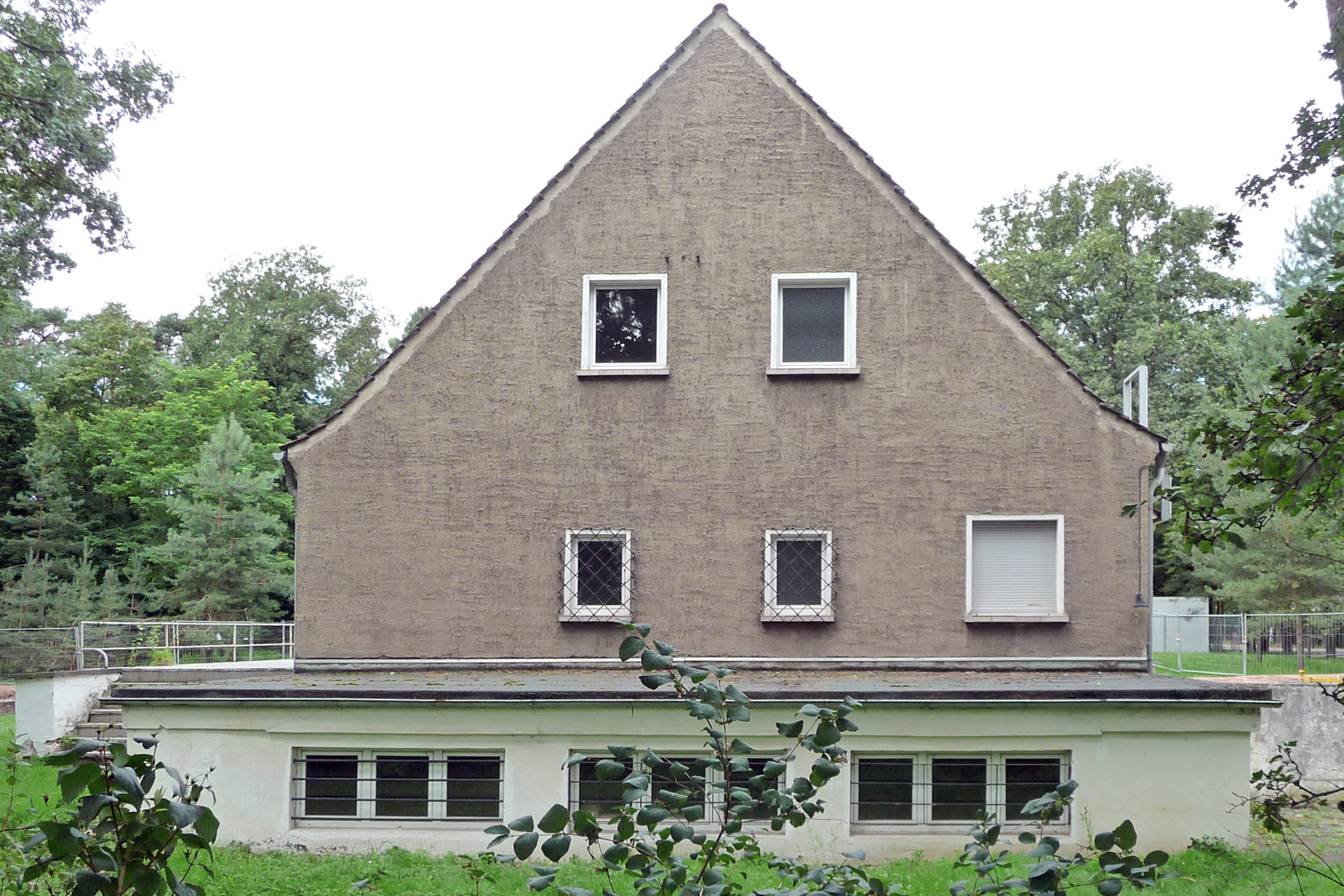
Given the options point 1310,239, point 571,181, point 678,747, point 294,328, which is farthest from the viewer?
point 294,328

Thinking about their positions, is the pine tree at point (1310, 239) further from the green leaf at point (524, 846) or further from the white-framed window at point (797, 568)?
the green leaf at point (524, 846)

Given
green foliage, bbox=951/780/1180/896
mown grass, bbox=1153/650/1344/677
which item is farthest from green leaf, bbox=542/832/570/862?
mown grass, bbox=1153/650/1344/677

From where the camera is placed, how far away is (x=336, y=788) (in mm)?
11055

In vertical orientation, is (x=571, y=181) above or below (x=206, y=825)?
above

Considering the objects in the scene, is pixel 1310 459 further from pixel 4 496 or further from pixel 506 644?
pixel 4 496

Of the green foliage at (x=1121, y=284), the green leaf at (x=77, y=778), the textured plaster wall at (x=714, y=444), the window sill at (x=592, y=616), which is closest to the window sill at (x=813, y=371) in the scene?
the textured plaster wall at (x=714, y=444)

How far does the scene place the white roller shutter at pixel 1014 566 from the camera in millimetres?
12461

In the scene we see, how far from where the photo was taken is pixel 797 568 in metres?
12.6

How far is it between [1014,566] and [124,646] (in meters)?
19.8

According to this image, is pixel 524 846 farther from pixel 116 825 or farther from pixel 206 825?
pixel 116 825

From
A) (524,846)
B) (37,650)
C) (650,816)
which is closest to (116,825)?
(524,846)

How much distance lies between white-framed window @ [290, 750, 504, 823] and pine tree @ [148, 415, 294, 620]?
31283 mm

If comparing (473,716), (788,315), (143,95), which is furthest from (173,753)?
(143,95)

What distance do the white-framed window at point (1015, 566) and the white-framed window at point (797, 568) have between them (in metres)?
1.55
